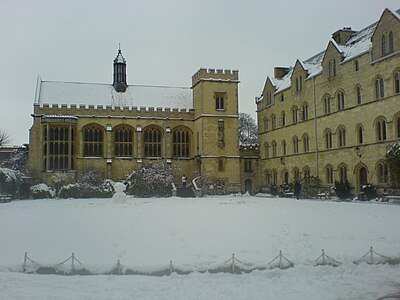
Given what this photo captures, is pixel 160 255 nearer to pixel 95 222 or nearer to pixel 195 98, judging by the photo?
pixel 95 222

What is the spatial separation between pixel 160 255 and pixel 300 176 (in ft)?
66.7

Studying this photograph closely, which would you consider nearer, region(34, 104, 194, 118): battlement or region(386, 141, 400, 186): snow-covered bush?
region(386, 141, 400, 186): snow-covered bush

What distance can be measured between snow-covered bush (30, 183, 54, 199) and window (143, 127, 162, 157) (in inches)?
295

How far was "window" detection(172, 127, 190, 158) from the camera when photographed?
32188mm

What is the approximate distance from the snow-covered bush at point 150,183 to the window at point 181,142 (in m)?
4.58

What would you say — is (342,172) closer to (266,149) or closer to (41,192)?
(266,149)

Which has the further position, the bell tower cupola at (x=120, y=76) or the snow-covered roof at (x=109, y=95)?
the bell tower cupola at (x=120, y=76)

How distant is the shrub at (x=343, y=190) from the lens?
22.0 meters

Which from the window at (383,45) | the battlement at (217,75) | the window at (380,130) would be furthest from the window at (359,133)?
the battlement at (217,75)

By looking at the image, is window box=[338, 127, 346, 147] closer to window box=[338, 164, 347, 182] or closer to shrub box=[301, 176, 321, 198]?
window box=[338, 164, 347, 182]

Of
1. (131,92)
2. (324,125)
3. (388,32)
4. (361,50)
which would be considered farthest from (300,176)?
(131,92)

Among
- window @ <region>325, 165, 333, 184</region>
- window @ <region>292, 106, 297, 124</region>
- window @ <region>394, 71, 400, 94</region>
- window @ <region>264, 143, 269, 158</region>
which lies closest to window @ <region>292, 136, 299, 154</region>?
window @ <region>292, 106, 297, 124</region>

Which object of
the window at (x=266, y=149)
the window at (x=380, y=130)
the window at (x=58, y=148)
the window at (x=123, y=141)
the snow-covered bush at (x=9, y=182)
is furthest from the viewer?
the window at (x=266, y=149)

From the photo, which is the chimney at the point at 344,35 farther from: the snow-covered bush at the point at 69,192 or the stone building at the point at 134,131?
the snow-covered bush at the point at 69,192
